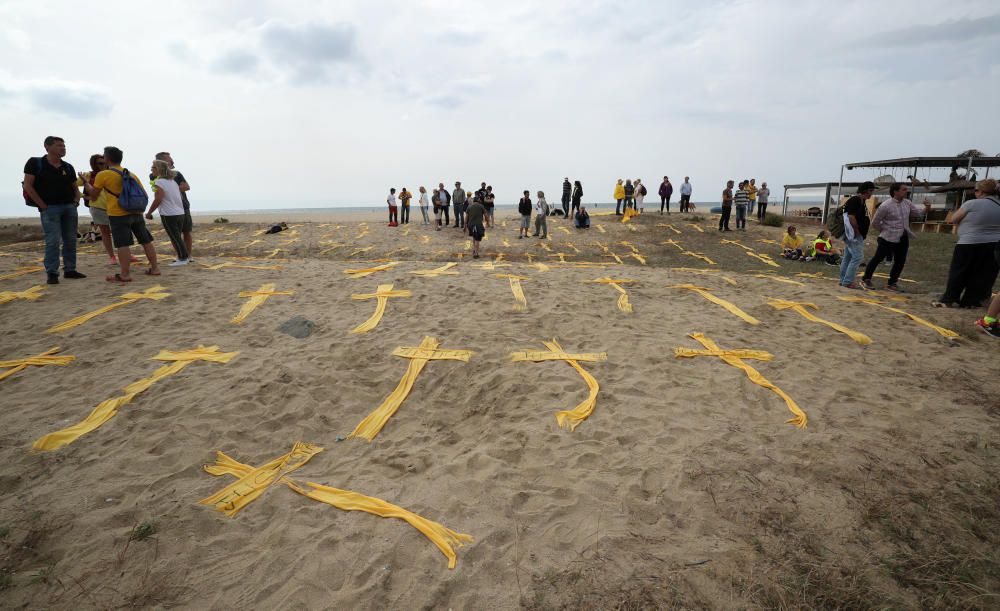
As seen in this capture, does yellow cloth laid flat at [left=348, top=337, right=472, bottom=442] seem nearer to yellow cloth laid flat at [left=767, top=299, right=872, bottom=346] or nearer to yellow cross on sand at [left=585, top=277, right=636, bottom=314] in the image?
yellow cross on sand at [left=585, top=277, right=636, bottom=314]

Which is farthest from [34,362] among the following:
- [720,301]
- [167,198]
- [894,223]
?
[894,223]

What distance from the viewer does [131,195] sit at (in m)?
5.75

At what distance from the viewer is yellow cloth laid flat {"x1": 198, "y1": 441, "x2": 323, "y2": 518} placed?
2.63 metres

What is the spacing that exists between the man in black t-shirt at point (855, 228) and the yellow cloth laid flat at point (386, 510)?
7.79 meters

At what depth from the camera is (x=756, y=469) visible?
→ 2836mm

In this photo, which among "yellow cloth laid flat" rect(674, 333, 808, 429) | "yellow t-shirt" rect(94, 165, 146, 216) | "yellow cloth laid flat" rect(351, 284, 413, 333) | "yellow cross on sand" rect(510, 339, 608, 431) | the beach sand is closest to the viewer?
the beach sand

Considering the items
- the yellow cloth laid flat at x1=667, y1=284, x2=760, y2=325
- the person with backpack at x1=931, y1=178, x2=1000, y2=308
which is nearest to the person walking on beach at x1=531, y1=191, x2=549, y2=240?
the yellow cloth laid flat at x1=667, y1=284, x2=760, y2=325

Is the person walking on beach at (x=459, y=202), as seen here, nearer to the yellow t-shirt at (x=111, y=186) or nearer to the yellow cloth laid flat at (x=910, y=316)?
the yellow t-shirt at (x=111, y=186)

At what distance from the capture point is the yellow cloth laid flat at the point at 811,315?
5.00 meters

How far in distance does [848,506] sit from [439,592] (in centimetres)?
244

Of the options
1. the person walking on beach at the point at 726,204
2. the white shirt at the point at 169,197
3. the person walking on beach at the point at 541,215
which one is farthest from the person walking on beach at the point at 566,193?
the white shirt at the point at 169,197

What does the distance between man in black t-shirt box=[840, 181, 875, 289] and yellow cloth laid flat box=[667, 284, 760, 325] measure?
2.59m

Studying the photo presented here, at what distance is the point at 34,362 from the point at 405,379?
3676 millimetres

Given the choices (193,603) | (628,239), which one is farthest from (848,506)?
(628,239)
